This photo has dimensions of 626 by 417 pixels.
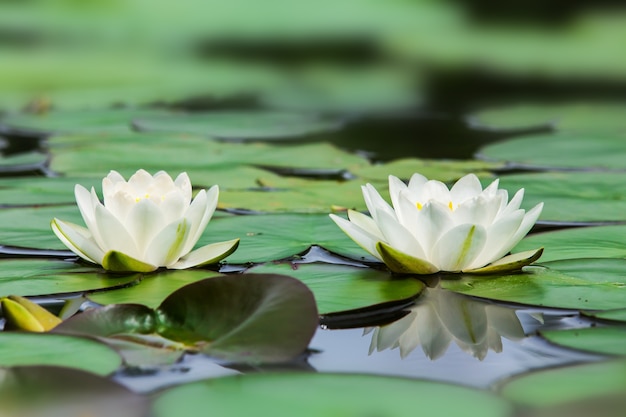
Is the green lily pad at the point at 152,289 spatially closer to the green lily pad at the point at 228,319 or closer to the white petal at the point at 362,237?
the green lily pad at the point at 228,319

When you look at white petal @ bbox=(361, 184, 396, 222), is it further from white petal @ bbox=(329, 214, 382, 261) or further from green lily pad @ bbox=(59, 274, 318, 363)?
green lily pad @ bbox=(59, 274, 318, 363)

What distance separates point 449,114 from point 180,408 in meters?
3.10

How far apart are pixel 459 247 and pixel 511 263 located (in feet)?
A: 0.30

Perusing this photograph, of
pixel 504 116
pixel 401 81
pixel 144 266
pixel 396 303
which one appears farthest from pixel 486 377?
pixel 401 81

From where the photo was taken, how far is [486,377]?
1.02m

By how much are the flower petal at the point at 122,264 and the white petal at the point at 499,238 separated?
19.6 inches

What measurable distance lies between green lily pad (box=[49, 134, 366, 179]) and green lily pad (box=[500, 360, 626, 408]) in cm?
132

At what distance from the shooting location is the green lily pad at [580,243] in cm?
152

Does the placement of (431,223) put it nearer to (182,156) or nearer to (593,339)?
(593,339)

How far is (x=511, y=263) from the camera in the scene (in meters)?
1.41

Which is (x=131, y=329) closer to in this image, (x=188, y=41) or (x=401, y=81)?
(x=401, y=81)

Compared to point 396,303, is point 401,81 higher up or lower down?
higher up

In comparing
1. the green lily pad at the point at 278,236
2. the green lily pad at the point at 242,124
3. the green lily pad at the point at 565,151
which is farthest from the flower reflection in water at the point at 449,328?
the green lily pad at the point at 242,124

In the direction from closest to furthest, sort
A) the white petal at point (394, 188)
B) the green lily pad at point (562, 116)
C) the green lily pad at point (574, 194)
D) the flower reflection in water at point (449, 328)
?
the flower reflection in water at point (449, 328) → the white petal at point (394, 188) → the green lily pad at point (574, 194) → the green lily pad at point (562, 116)
